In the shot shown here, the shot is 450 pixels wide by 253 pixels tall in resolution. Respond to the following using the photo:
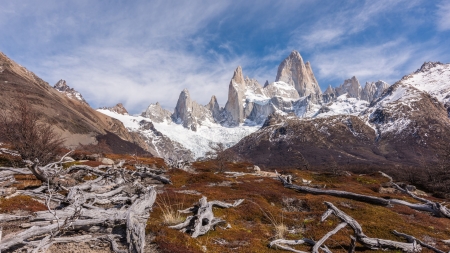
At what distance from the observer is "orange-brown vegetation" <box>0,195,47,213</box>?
37.4 ft

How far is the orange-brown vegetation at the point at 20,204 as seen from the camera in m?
11.4

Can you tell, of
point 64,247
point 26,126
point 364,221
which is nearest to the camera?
point 64,247

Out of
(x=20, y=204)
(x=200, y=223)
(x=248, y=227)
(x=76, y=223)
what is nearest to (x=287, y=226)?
(x=248, y=227)

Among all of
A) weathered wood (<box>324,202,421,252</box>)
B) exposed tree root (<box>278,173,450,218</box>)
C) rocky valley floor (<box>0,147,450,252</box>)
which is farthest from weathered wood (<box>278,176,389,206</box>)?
weathered wood (<box>324,202,421,252</box>)

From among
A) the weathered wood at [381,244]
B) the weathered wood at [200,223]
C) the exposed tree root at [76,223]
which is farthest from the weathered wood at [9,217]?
the weathered wood at [381,244]

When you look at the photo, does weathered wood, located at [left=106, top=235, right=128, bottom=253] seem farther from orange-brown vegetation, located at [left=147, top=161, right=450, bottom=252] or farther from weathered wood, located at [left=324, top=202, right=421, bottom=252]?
weathered wood, located at [left=324, top=202, right=421, bottom=252]

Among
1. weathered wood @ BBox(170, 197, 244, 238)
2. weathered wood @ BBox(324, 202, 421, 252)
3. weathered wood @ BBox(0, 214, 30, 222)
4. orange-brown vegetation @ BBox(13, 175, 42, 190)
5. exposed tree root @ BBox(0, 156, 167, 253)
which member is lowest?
weathered wood @ BBox(324, 202, 421, 252)

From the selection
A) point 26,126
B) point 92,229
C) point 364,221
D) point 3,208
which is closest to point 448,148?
point 364,221

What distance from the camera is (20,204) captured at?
39.7ft

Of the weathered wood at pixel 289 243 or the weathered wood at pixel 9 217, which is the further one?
the weathered wood at pixel 289 243

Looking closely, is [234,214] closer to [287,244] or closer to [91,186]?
[287,244]

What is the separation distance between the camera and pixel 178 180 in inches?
1180

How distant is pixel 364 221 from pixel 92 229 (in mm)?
13881

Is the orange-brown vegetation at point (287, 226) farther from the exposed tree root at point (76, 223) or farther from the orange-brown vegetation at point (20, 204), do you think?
the orange-brown vegetation at point (20, 204)
